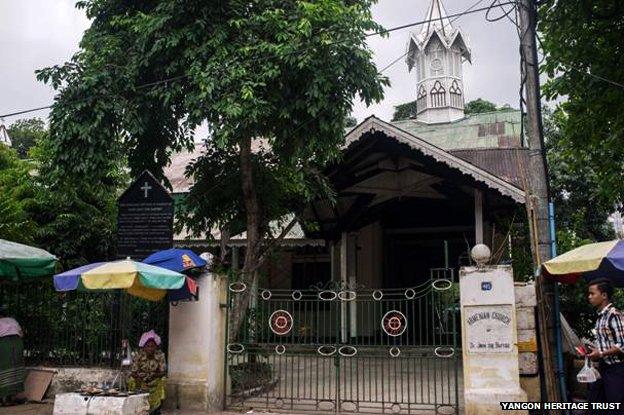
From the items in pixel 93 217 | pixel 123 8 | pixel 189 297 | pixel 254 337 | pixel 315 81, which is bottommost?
pixel 254 337

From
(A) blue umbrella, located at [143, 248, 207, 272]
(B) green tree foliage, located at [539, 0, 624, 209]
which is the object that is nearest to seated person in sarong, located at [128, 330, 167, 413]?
(A) blue umbrella, located at [143, 248, 207, 272]

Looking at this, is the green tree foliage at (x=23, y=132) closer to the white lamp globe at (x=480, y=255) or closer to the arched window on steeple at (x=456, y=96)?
the arched window on steeple at (x=456, y=96)

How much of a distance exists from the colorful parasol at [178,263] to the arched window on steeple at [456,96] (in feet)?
63.8

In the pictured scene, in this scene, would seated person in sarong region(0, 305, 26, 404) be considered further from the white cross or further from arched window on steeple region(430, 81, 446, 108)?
arched window on steeple region(430, 81, 446, 108)

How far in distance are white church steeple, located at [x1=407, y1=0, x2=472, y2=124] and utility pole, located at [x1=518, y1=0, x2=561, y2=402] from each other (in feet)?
59.0

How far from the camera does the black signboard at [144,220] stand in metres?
8.91

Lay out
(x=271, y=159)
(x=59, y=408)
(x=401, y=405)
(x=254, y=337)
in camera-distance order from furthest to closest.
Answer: (x=271, y=159)
(x=254, y=337)
(x=401, y=405)
(x=59, y=408)

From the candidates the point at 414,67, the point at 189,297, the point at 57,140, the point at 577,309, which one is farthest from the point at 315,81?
the point at 414,67

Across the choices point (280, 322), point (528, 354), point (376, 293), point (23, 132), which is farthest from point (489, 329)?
point (23, 132)

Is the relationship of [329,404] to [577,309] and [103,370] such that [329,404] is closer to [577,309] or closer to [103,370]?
[103,370]

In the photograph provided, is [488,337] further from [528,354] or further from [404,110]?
[404,110]

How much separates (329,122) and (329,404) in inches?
158

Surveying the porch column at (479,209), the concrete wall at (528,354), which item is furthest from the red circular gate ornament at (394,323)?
the porch column at (479,209)

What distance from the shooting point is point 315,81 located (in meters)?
8.53
